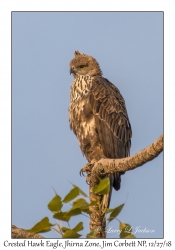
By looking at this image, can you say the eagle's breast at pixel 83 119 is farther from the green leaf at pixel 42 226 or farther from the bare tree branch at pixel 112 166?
the green leaf at pixel 42 226

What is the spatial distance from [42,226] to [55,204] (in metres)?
0.32

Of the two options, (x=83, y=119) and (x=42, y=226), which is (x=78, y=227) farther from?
(x=83, y=119)

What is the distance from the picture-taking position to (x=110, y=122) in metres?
8.59

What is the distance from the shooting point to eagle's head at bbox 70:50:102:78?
31.4ft

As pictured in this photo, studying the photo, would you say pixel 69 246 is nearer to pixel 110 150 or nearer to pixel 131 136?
pixel 110 150

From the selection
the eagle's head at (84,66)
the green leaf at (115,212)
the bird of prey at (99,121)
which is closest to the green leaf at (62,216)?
the green leaf at (115,212)

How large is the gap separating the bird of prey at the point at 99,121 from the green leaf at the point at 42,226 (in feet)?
11.7

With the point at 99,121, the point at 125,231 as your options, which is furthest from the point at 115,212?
the point at 99,121

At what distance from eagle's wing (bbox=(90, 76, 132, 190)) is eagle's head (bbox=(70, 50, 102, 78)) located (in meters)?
0.61

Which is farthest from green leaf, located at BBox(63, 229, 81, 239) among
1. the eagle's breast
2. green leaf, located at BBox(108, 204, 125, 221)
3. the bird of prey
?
the eagle's breast

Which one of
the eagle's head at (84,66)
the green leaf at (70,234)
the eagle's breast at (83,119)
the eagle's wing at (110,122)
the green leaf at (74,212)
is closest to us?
the green leaf at (70,234)

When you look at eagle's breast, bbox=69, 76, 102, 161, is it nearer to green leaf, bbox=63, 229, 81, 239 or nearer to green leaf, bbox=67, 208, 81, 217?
green leaf, bbox=67, 208, 81, 217

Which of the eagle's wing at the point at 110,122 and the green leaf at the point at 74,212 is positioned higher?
the eagle's wing at the point at 110,122

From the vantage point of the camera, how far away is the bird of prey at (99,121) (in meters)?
8.47
